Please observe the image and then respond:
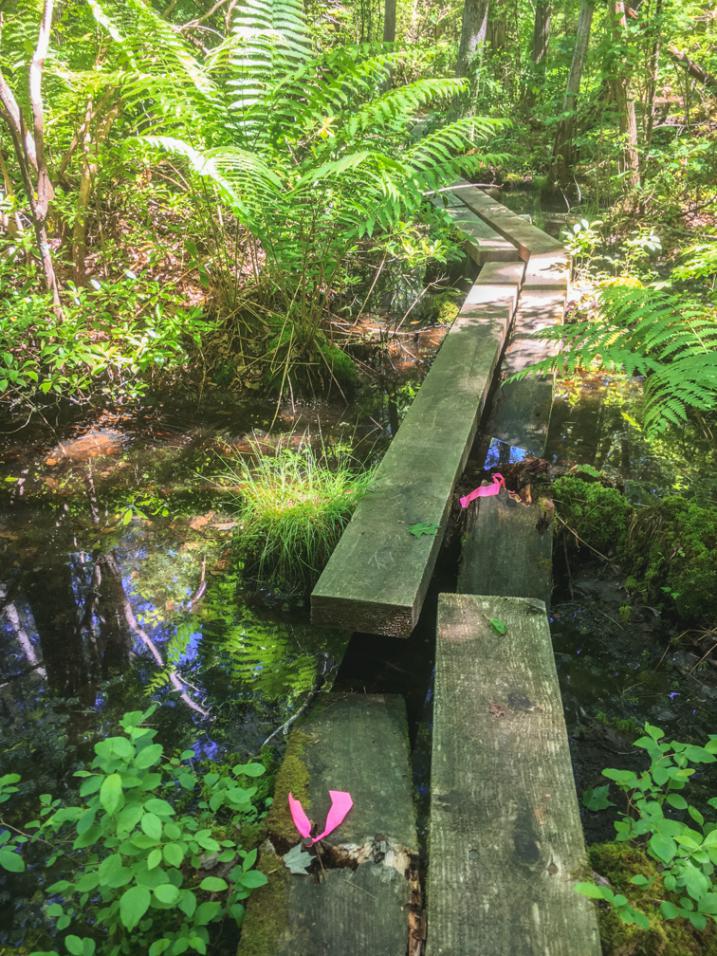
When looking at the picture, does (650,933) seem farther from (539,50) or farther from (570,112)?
(539,50)

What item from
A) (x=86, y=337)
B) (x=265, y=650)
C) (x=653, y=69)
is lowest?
(x=265, y=650)

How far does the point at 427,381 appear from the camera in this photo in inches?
159

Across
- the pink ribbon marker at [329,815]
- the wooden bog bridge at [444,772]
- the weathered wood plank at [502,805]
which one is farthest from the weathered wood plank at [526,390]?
the pink ribbon marker at [329,815]

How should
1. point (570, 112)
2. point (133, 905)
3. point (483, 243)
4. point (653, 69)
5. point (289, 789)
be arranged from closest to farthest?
point (133, 905)
point (289, 789)
point (483, 243)
point (653, 69)
point (570, 112)

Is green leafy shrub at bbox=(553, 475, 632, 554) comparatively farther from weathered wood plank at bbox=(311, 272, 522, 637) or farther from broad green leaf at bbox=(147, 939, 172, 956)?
broad green leaf at bbox=(147, 939, 172, 956)

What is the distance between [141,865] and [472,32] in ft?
41.9

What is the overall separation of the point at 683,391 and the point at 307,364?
2.70 meters


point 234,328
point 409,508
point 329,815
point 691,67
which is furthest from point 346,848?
point 691,67

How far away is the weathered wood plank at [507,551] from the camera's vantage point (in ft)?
8.76

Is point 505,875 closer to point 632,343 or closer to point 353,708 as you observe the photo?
point 353,708

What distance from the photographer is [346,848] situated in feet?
5.13

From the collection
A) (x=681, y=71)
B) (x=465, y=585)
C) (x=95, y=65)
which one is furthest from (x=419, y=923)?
(x=681, y=71)

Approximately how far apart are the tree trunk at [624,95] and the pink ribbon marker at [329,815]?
8076 mm

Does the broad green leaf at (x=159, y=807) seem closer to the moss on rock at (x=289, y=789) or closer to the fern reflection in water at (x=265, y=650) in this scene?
the moss on rock at (x=289, y=789)
